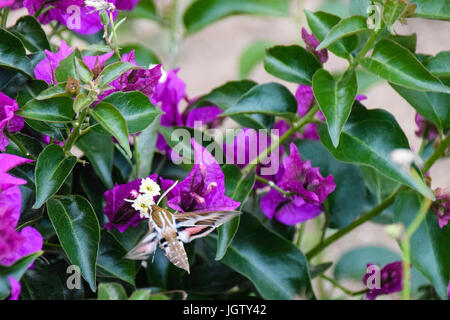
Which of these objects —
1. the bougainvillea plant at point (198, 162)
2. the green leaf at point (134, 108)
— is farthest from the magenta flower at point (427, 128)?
the green leaf at point (134, 108)

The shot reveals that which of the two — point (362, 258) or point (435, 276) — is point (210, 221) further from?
point (362, 258)

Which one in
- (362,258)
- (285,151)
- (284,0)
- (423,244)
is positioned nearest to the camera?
(423,244)

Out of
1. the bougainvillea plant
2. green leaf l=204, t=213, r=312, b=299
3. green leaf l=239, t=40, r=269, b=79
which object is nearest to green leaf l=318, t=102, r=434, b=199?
the bougainvillea plant

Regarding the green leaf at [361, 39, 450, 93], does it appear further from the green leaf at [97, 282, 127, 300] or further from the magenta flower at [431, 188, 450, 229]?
the green leaf at [97, 282, 127, 300]

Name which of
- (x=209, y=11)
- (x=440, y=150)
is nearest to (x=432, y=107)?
(x=440, y=150)

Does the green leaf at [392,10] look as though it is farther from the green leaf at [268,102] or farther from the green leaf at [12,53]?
the green leaf at [12,53]
